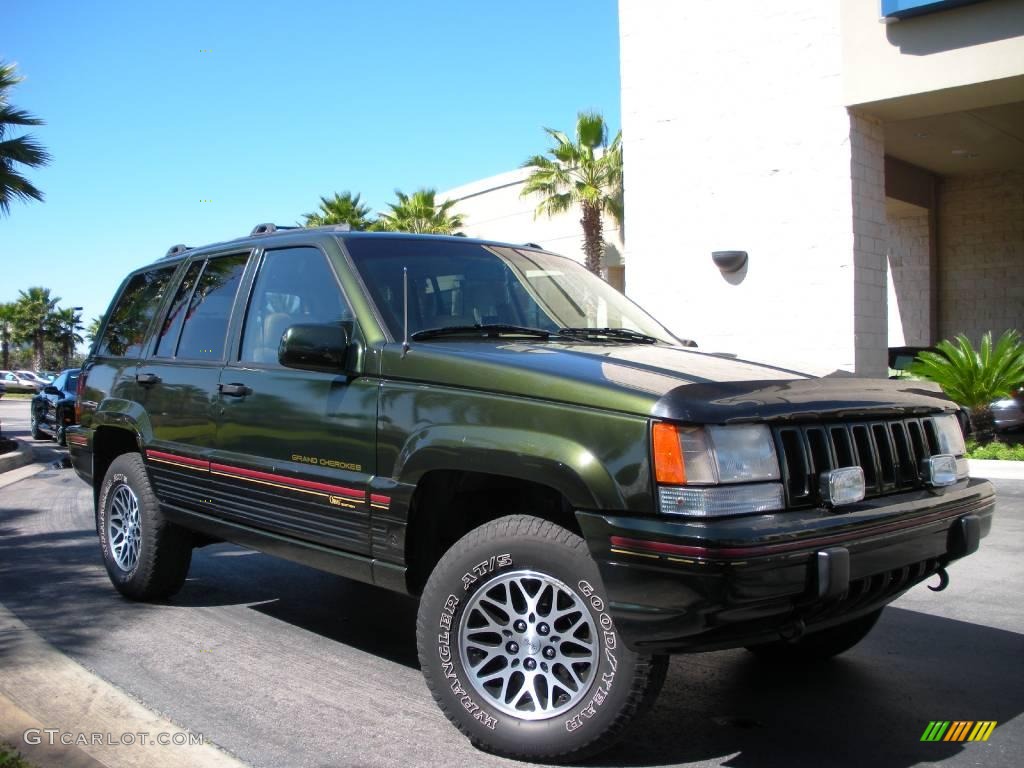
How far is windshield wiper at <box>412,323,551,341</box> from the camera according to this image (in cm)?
398

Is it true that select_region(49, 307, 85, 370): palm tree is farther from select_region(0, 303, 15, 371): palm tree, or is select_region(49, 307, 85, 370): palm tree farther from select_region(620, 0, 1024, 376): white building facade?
select_region(620, 0, 1024, 376): white building facade

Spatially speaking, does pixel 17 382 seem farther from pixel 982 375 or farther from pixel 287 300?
pixel 287 300

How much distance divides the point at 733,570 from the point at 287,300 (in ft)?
8.68

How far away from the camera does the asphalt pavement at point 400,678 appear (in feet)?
11.2

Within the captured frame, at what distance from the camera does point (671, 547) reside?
284 centimetres

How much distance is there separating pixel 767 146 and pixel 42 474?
35.6 ft

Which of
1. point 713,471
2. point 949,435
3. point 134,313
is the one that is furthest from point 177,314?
point 949,435

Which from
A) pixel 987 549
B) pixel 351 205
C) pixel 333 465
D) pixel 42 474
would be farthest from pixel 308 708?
pixel 351 205

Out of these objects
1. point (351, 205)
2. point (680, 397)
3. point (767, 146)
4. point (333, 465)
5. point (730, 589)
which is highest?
point (351, 205)

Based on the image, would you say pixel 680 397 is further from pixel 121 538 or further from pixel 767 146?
pixel 767 146

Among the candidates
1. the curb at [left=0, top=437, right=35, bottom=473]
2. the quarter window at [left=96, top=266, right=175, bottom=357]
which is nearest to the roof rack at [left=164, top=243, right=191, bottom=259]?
the quarter window at [left=96, top=266, right=175, bottom=357]

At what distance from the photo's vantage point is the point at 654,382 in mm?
3152

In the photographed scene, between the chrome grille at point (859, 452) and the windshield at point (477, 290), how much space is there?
1363mm

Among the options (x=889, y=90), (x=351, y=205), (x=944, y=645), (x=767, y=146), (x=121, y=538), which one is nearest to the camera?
(x=944, y=645)
